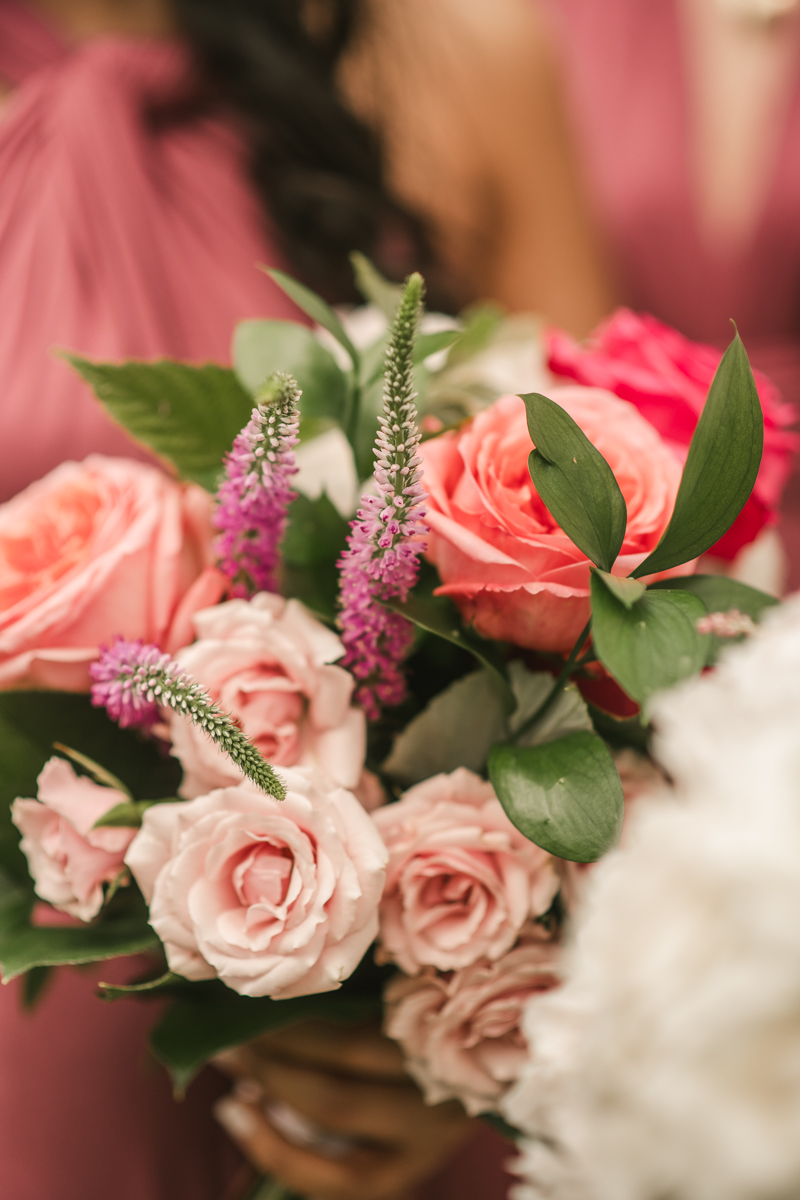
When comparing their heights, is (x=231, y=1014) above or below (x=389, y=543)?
below

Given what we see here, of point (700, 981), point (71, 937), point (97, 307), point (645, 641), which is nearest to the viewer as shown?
point (700, 981)

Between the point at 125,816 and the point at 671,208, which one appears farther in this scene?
the point at 671,208

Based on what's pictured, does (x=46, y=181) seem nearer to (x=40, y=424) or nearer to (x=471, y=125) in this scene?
(x=40, y=424)

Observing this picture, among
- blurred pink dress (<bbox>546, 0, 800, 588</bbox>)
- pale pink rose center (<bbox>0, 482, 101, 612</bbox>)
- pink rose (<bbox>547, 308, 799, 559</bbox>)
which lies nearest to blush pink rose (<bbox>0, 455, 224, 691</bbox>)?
pale pink rose center (<bbox>0, 482, 101, 612</bbox>)

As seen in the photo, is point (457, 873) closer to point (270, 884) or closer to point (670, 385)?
point (270, 884)

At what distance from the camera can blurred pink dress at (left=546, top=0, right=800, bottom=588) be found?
0.99m

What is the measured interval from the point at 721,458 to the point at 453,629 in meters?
0.12

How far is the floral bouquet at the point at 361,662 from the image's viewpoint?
30cm

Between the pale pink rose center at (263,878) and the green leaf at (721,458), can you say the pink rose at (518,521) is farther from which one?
the pale pink rose center at (263,878)

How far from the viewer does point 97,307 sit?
0.74m

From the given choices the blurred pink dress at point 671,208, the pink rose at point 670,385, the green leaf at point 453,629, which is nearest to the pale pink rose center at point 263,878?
the green leaf at point 453,629

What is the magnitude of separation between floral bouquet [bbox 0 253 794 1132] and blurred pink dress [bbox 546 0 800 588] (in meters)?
0.65

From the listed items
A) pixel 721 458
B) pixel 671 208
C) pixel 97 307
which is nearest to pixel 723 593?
pixel 721 458

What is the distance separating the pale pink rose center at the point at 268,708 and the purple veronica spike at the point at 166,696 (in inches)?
1.0
